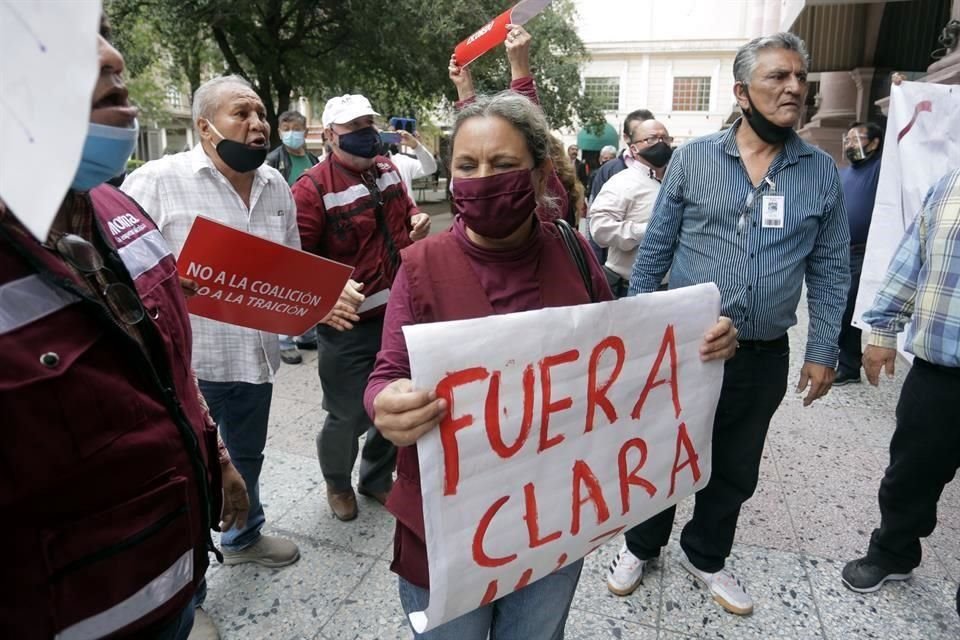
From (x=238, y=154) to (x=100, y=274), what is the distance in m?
1.38

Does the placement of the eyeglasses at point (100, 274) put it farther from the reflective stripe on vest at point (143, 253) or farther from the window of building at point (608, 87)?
the window of building at point (608, 87)

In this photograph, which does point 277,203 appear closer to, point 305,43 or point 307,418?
point 307,418

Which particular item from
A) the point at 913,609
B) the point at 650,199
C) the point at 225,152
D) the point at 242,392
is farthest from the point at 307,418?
the point at 913,609

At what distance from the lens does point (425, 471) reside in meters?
1.21

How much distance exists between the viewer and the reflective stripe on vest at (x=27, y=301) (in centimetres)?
92

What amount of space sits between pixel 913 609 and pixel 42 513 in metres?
2.94

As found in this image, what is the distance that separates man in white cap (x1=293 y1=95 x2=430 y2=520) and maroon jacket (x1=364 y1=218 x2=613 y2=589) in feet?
4.52

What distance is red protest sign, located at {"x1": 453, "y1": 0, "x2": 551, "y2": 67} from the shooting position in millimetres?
2549

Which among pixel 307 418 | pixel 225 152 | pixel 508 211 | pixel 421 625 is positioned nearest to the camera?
pixel 421 625

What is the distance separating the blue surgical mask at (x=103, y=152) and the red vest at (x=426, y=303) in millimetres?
605

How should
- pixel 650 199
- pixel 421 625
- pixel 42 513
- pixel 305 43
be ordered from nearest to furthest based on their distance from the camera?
pixel 42 513
pixel 421 625
pixel 650 199
pixel 305 43

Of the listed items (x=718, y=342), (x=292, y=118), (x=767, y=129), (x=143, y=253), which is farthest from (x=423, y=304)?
(x=292, y=118)

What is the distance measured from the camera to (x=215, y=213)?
7.80ft

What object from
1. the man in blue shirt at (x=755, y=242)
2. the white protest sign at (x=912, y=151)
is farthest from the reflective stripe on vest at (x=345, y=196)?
the white protest sign at (x=912, y=151)
